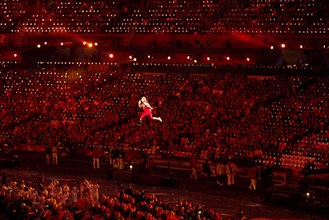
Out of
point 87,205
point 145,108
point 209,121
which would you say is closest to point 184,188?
point 209,121

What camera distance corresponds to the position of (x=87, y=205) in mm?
28172

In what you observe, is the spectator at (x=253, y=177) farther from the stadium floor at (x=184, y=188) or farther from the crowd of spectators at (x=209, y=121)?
the crowd of spectators at (x=209, y=121)

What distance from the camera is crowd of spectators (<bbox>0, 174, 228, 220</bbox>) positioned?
81.7ft

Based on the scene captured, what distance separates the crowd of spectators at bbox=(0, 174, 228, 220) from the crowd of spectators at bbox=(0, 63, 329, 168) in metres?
9.52

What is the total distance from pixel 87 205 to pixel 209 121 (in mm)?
16105

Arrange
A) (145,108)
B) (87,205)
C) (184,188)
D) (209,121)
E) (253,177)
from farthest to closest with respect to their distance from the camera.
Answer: (145,108) → (209,121) → (184,188) → (253,177) → (87,205)

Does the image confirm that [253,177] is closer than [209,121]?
Yes

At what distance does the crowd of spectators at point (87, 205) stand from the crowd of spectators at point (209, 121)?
9515 mm

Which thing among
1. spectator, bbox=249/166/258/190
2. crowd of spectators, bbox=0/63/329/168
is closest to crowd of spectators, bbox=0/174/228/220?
spectator, bbox=249/166/258/190

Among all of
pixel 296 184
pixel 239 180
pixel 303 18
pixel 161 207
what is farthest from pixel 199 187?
pixel 303 18

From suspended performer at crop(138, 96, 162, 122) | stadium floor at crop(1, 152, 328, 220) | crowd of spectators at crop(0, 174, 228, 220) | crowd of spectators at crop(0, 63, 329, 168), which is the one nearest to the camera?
crowd of spectators at crop(0, 174, 228, 220)

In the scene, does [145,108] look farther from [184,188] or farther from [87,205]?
[87,205]

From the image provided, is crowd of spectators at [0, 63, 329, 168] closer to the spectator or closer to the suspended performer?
the suspended performer

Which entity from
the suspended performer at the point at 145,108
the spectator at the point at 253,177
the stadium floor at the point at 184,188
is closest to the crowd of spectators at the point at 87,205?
the stadium floor at the point at 184,188
